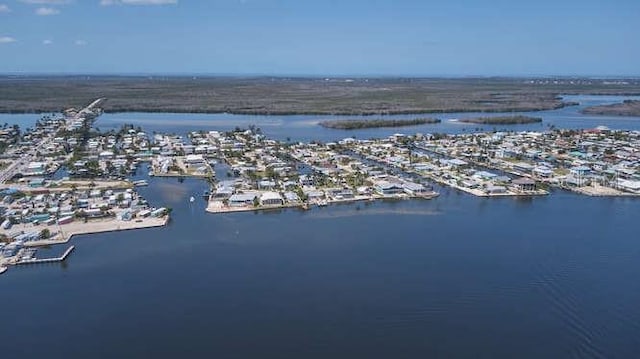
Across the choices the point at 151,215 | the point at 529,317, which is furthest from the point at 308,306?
the point at 151,215

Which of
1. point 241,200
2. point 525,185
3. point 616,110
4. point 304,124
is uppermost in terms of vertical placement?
point 616,110

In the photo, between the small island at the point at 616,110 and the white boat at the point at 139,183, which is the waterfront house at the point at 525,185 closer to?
the white boat at the point at 139,183

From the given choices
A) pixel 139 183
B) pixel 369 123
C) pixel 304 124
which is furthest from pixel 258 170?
pixel 304 124

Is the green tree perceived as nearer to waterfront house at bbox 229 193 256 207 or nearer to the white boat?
waterfront house at bbox 229 193 256 207

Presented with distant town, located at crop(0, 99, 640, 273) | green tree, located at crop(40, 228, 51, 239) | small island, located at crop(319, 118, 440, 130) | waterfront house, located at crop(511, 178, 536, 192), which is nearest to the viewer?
green tree, located at crop(40, 228, 51, 239)

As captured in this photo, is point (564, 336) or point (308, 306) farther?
point (308, 306)

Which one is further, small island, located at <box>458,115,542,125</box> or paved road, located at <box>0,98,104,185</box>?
small island, located at <box>458,115,542,125</box>

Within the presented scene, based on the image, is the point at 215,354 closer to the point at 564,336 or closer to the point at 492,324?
the point at 492,324

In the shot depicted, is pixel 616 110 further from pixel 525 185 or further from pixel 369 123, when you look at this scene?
pixel 525 185

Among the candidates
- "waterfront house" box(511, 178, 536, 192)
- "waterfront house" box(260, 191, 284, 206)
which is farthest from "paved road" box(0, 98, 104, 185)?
"waterfront house" box(511, 178, 536, 192)
